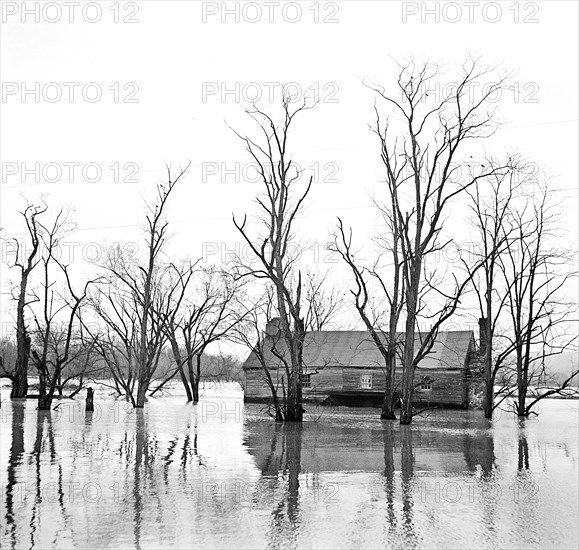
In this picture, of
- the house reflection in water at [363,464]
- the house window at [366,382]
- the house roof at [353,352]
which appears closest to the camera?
the house reflection in water at [363,464]

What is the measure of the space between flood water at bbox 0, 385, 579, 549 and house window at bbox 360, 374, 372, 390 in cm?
2357

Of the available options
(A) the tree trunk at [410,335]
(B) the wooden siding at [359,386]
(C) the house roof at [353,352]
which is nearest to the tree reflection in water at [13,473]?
(A) the tree trunk at [410,335]

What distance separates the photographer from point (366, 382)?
1826 inches

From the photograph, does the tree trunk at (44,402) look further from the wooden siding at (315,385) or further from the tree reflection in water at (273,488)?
the wooden siding at (315,385)

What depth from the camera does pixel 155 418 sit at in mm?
29516

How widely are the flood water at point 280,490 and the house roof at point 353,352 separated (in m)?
23.0

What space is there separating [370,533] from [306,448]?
9347 mm

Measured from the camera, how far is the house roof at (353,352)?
45656 mm


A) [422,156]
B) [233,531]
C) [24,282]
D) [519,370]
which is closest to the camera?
[233,531]

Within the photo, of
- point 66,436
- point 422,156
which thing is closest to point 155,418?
point 66,436

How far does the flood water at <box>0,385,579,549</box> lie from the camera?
9125 millimetres

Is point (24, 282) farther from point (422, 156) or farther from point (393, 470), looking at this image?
point (393, 470)

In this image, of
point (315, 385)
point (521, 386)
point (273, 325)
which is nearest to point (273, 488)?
point (521, 386)

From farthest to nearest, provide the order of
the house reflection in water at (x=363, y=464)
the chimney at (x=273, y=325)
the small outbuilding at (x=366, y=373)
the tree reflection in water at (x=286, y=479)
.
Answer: the small outbuilding at (x=366, y=373) < the chimney at (x=273, y=325) < the house reflection in water at (x=363, y=464) < the tree reflection in water at (x=286, y=479)
